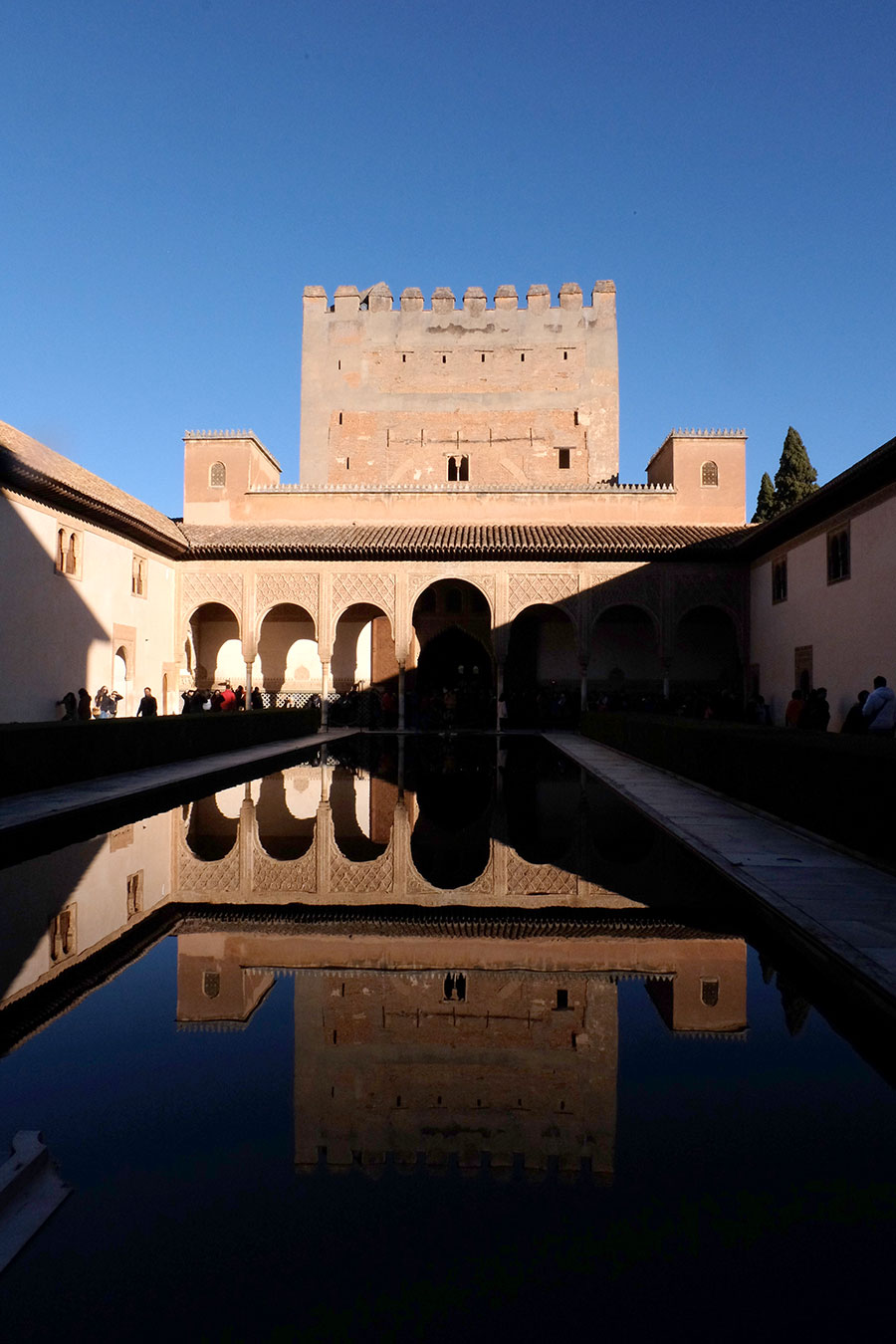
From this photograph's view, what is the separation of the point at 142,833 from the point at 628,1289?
20.6ft

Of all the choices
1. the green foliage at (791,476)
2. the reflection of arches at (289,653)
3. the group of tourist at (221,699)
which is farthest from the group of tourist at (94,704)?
the green foliage at (791,476)

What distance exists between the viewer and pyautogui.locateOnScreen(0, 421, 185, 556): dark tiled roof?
592 inches

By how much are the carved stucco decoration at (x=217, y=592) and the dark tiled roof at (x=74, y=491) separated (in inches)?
42.0

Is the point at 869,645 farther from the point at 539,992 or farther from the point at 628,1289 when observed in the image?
the point at 628,1289

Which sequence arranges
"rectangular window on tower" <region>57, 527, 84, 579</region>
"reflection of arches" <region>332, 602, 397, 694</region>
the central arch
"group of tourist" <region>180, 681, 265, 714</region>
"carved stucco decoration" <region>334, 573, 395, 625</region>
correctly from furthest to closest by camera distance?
"reflection of arches" <region>332, 602, 397, 694</region> → the central arch → "carved stucco decoration" <region>334, 573, 395, 625</region> → "group of tourist" <region>180, 681, 265, 714</region> → "rectangular window on tower" <region>57, 527, 84, 579</region>

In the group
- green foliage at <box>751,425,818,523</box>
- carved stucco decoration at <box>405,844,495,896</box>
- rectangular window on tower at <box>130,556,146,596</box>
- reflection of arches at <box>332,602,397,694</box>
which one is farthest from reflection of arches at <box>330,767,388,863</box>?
green foliage at <box>751,425,818,523</box>

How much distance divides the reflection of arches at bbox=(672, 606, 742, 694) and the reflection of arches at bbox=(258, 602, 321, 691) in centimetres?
979

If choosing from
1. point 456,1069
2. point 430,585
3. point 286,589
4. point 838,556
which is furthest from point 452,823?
point 430,585

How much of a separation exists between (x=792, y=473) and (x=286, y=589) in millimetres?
20752

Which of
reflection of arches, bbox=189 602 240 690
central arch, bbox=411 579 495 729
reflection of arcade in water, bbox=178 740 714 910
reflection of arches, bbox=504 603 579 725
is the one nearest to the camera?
reflection of arcade in water, bbox=178 740 714 910

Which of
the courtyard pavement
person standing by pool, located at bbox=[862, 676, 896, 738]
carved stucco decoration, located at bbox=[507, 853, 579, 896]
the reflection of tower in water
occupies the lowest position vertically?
the reflection of tower in water

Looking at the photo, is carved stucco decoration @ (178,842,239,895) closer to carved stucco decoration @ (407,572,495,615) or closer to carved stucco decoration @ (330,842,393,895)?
carved stucco decoration @ (330,842,393,895)

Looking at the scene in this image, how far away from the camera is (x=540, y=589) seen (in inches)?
899

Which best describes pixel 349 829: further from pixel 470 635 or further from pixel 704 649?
pixel 704 649
